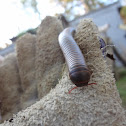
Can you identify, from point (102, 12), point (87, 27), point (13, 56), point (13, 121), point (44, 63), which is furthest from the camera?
point (102, 12)

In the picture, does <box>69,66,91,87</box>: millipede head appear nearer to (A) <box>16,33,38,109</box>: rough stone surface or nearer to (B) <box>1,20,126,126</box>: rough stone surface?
(B) <box>1,20,126,126</box>: rough stone surface

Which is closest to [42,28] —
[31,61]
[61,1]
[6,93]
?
[31,61]

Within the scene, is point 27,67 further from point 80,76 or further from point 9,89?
point 80,76

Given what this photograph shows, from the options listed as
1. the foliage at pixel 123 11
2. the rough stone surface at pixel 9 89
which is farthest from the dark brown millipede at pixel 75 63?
the foliage at pixel 123 11

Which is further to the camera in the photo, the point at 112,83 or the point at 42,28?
the point at 42,28

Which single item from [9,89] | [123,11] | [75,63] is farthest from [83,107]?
[123,11]

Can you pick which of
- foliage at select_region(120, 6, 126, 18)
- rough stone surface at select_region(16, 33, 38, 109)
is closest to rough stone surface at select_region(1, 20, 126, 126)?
rough stone surface at select_region(16, 33, 38, 109)

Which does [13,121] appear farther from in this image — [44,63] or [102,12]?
[102,12]
